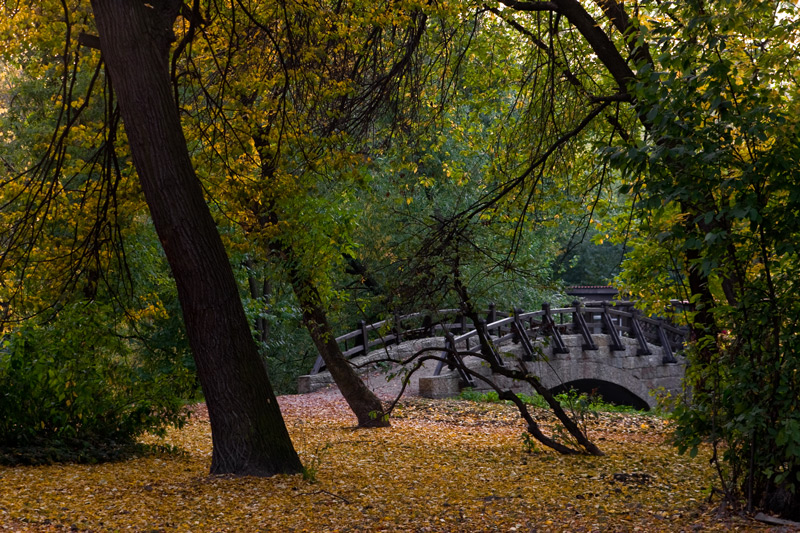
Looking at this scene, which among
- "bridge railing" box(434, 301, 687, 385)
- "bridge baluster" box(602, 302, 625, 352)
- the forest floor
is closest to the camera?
the forest floor

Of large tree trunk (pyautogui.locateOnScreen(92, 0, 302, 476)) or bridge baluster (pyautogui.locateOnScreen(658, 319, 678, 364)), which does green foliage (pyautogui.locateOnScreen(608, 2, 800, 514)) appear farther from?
bridge baluster (pyautogui.locateOnScreen(658, 319, 678, 364))

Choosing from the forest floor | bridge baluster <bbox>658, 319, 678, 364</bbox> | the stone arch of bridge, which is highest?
bridge baluster <bbox>658, 319, 678, 364</bbox>

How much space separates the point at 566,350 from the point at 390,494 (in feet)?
45.9

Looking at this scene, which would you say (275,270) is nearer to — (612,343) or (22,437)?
(22,437)

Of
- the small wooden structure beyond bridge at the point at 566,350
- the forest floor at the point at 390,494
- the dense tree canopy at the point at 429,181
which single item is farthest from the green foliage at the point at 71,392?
the small wooden structure beyond bridge at the point at 566,350

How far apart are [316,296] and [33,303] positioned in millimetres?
3357

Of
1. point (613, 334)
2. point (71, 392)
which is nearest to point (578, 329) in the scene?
point (613, 334)

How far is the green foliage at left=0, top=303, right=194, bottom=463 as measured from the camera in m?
6.23

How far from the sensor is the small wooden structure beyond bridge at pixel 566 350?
56.4ft

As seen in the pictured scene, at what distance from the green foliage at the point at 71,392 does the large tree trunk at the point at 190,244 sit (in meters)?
1.27

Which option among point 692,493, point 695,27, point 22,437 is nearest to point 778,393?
point 692,493

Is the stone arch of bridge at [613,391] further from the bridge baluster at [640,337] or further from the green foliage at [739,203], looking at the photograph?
the green foliage at [739,203]

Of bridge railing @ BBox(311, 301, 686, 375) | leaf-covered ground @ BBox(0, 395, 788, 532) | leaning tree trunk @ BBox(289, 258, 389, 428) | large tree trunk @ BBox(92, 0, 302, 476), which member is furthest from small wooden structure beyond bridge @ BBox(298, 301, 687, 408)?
large tree trunk @ BBox(92, 0, 302, 476)

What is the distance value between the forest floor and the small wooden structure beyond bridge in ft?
28.4
